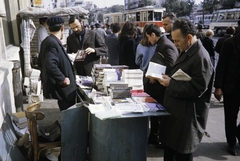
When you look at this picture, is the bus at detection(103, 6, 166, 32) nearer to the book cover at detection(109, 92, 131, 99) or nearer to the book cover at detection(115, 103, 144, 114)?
the book cover at detection(109, 92, 131, 99)

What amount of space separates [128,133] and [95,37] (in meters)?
2.36

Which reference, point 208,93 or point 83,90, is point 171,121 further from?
point 83,90

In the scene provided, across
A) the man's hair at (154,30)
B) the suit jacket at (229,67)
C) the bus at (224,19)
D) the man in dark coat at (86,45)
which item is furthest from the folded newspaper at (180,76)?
the bus at (224,19)

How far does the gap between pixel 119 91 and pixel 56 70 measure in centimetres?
94

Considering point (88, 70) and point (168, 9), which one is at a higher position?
point (168, 9)

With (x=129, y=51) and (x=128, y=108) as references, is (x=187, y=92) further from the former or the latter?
(x=129, y=51)

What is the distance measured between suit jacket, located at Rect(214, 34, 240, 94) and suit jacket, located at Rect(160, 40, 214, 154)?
1.13 metres

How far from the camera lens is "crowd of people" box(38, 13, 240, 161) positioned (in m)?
2.14

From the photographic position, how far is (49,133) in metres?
Answer: 3.02

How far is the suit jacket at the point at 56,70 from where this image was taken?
2.98m

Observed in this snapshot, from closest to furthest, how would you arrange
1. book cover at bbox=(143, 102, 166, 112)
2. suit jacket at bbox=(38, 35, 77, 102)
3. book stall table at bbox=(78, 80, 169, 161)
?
book cover at bbox=(143, 102, 166, 112)
book stall table at bbox=(78, 80, 169, 161)
suit jacket at bbox=(38, 35, 77, 102)

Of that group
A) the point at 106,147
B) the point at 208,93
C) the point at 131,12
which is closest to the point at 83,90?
the point at 106,147

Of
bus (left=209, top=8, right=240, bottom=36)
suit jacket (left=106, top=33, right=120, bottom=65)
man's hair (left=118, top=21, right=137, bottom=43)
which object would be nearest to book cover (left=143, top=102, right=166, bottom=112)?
man's hair (left=118, top=21, right=137, bottom=43)

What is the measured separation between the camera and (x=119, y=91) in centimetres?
263
